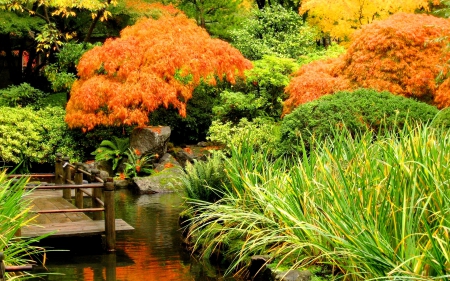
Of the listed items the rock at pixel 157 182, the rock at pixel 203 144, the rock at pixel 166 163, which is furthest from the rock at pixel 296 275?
the rock at pixel 203 144

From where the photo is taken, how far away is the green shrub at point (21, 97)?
18219 millimetres

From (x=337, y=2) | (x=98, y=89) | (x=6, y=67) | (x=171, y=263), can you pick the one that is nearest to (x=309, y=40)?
(x=337, y=2)

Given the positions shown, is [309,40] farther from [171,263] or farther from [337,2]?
[171,263]

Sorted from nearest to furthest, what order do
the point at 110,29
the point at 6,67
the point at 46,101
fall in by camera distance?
the point at 46,101 → the point at 110,29 → the point at 6,67

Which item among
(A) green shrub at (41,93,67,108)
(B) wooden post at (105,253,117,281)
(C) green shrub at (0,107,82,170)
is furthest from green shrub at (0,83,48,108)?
(B) wooden post at (105,253,117,281)

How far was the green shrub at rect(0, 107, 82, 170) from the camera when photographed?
659 inches

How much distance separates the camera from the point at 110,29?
2081 centimetres

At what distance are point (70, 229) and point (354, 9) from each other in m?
12.1

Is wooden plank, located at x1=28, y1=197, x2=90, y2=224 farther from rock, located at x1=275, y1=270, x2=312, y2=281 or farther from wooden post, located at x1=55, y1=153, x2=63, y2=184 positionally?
rock, located at x1=275, y1=270, x2=312, y2=281

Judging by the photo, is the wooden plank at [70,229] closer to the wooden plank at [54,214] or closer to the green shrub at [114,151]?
the wooden plank at [54,214]

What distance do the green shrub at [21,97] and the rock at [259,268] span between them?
12983 mm

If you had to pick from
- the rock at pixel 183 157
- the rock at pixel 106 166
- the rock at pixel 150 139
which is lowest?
the rock at pixel 106 166

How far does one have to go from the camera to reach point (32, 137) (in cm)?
1695

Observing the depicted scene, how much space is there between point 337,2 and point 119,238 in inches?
421
